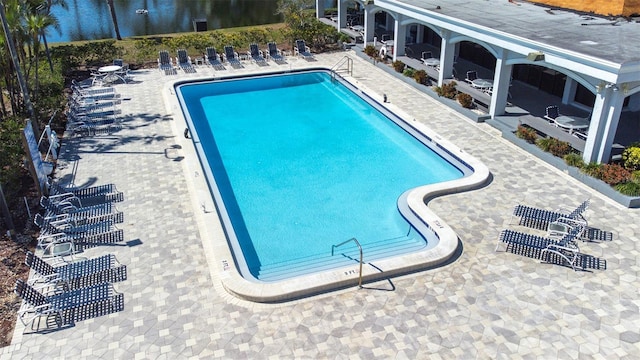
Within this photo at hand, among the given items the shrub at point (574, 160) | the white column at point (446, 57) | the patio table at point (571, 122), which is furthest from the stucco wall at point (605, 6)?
the shrub at point (574, 160)

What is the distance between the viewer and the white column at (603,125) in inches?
576

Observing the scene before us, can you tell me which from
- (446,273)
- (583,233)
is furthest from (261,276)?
(583,233)

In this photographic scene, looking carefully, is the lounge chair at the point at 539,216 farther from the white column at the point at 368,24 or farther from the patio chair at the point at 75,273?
the white column at the point at 368,24

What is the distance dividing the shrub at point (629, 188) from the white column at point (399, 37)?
14170 millimetres

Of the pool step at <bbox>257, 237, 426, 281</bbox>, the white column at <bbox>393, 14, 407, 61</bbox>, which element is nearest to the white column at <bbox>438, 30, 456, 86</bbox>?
the white column at <bbox>393, 14, 407, 61</bbox>

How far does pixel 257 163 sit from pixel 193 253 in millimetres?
6053

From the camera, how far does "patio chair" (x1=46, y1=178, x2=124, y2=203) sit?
1407 centimetres

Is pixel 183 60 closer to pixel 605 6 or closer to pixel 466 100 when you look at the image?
pixel 466 100

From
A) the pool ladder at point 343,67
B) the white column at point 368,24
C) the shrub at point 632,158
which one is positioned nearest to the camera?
the shrub at point 632,158

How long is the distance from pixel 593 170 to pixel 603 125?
141 centimetres

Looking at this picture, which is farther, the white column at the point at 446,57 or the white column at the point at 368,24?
the white column at the point at 368,24

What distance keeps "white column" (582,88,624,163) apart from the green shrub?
26.7 inches

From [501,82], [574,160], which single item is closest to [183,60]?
[501,82]

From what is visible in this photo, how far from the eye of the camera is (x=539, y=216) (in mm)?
12828
